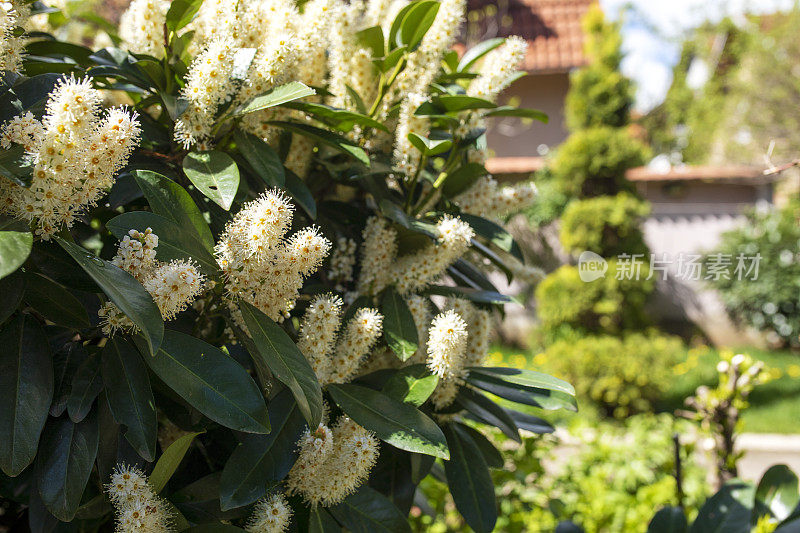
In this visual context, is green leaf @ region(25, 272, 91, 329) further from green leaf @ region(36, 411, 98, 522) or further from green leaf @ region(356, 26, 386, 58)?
green leaf @ region(356, 26, 386, 58)

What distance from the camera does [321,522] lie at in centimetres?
81

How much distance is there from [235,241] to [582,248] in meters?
5.59

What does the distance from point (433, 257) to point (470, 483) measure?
1.16ft

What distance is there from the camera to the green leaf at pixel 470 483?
0.95 meters

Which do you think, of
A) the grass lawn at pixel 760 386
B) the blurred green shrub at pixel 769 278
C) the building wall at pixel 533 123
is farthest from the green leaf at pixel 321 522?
the building wall at pixel 533 123

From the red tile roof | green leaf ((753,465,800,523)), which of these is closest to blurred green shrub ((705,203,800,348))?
the red tile roof

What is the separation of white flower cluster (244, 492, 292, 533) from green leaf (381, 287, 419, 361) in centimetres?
24

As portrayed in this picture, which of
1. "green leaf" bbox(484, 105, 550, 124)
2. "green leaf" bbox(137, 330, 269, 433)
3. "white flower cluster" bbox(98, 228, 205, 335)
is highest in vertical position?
"green leaf" bbox(484, 105, 550, 124)

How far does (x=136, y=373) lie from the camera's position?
27.2 inches

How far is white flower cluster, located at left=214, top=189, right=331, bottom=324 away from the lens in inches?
27.4

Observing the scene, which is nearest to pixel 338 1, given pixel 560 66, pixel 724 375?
pixel 724 375

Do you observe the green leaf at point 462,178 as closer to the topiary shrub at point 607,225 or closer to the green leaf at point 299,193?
the green leaf at point 299,193

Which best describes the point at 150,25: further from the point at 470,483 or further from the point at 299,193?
the point at 470,483

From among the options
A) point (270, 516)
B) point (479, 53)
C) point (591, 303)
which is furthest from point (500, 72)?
point (591, 303)
